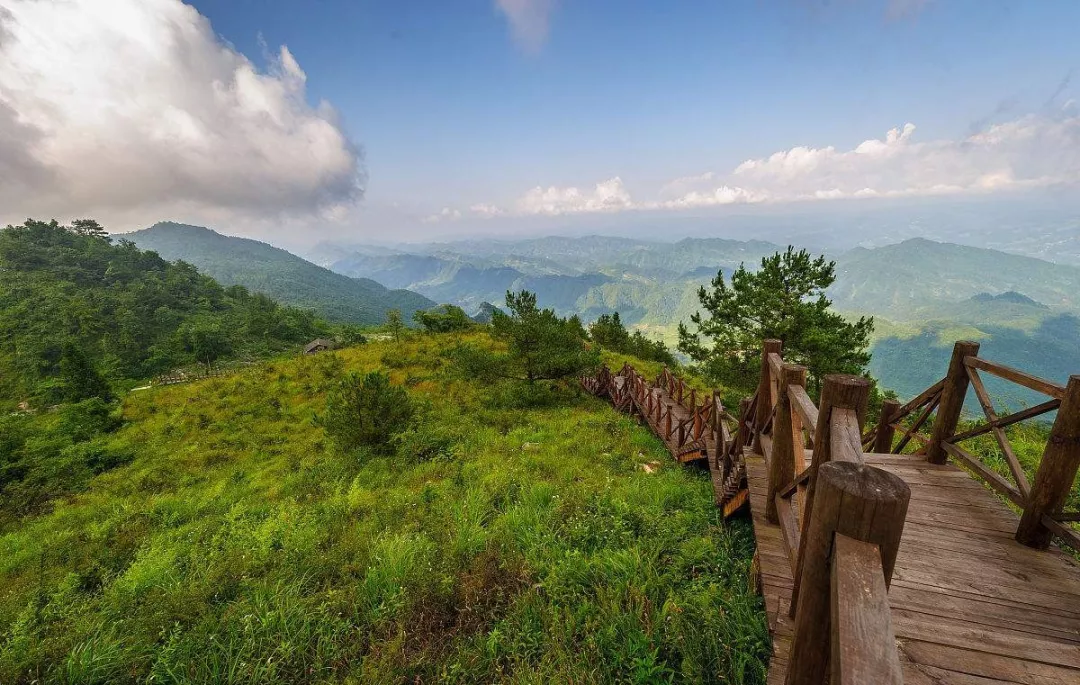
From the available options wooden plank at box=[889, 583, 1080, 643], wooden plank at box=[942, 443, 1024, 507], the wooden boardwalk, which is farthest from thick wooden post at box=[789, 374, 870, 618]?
wooden plank at box=[942, 443, 1024, 507]

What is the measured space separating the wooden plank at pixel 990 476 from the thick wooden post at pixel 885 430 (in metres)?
0.81

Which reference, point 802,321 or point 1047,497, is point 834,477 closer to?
point 1047,497

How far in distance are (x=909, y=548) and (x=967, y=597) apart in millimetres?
500

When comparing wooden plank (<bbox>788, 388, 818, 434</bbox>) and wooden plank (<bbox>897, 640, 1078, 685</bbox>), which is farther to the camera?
wooden plank (<bbox>788, 388, 818, 434</bbox>)

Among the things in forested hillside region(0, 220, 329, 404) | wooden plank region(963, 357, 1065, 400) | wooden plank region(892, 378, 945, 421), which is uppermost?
wooden plank region(963, 357, 1065, 400)

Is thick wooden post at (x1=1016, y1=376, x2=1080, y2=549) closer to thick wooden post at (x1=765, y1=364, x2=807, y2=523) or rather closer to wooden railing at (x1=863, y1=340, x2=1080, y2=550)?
wooden railing at (x1=863, y1=340, x2=1080, y2=550)

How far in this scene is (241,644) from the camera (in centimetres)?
395

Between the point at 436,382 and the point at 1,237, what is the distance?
147 meters

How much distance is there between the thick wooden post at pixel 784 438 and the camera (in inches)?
136

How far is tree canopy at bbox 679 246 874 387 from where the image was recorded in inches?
555

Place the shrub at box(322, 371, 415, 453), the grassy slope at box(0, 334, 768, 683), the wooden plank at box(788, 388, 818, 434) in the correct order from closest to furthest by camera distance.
Result: 1. the wooden plank at box(788, 388, 818, 434)
2. the grassy slope at box(0, 334, 768, 683)
3. the shrub at box(322, 371, 415, 453)

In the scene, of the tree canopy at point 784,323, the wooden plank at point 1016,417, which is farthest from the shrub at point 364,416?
the tree canopy at point 784,323

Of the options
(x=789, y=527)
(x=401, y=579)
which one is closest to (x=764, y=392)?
(x=789, y=527)

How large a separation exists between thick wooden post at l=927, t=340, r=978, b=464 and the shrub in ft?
34.6
